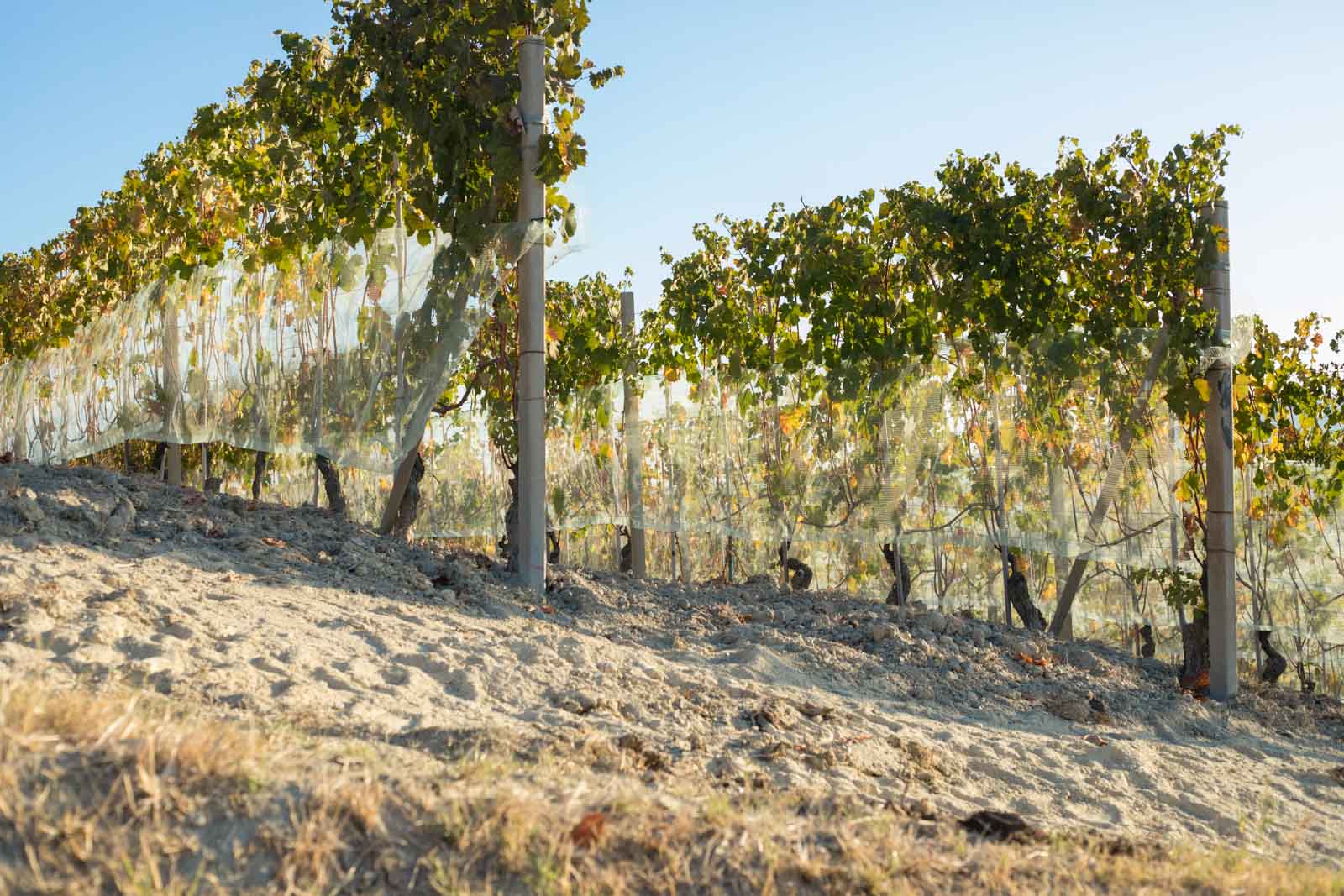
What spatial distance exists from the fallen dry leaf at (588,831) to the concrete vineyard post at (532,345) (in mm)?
3409

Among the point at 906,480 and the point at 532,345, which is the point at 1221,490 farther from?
the point at 532,345

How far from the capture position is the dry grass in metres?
2.23

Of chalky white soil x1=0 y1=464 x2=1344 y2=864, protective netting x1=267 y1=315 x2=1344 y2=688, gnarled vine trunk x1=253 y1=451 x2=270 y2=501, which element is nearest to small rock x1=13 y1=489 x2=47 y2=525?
chalky white soil x1=0 y1=464 x2=1344 y2=864

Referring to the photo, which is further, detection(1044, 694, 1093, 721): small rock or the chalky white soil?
detection(1044, 694, 1093, 721): small rock

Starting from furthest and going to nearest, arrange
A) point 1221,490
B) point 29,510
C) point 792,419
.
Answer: point 792,419 < point 1221,490 < point 29,510

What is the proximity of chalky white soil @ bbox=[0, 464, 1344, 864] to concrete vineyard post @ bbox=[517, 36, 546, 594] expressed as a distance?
33 centimetres

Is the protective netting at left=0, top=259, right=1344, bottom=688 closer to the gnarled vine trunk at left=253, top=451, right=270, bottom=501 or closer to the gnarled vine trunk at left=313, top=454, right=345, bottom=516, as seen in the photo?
the gnarled vine trunk at left=313, top=454, right=345, bottom=516

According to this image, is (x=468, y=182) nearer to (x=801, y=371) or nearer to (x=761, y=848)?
(x=801, y=371)

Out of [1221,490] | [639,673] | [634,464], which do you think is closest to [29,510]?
[639,673]

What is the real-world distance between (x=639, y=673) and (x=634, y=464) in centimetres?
348

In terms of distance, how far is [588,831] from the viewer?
2422 millimetres

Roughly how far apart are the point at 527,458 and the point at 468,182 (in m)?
1.66

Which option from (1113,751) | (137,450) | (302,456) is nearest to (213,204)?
(302,456)

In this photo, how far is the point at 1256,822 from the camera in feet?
13.1
